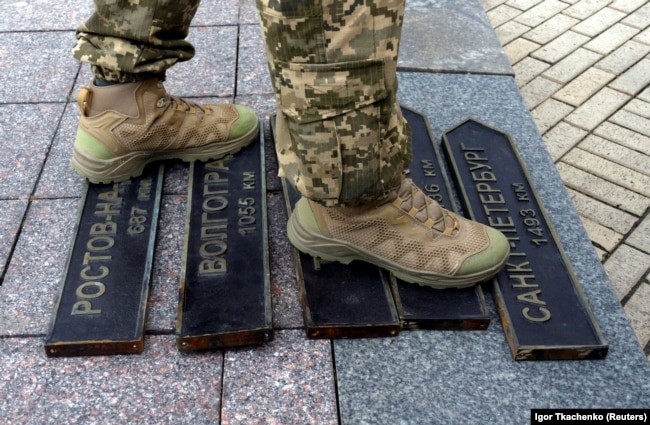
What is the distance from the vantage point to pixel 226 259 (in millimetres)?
1854

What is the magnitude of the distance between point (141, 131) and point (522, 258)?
128 cm

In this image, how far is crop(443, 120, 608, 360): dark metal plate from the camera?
169cm

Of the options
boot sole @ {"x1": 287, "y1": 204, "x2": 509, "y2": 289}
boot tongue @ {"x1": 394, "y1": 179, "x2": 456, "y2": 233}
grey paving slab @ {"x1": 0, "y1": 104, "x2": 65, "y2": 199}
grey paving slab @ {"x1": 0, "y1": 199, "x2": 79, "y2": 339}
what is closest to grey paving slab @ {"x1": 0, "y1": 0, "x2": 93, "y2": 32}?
grey paving slab @ {"x1": 0, "y1": 104, "x2": 65, "y2": 199}

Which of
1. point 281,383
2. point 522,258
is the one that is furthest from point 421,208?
point 281,383

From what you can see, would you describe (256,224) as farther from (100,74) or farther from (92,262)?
(100,74)

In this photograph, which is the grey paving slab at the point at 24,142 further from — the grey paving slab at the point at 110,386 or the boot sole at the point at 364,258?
the boot sole at the point at 364,258

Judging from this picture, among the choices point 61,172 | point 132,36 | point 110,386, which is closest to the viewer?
point 110,386

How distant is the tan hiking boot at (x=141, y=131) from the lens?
6.68ft

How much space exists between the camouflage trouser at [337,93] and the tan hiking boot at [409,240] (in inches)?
6.1

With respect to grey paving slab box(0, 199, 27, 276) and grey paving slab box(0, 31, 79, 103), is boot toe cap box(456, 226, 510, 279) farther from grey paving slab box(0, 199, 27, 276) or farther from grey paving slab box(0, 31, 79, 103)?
grey paving slab box(0, 31, 79, 103)

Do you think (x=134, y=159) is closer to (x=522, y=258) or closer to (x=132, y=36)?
(x=132, y=36)

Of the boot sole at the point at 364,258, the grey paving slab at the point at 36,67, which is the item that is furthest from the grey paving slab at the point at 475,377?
the grey paving slab at the point at 36,67

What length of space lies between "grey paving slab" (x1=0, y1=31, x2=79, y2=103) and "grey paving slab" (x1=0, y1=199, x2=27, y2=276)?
666mm

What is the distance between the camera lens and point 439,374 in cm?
166
